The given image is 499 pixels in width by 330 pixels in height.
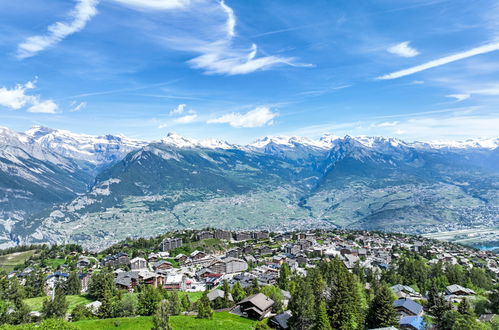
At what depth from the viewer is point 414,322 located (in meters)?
53.5

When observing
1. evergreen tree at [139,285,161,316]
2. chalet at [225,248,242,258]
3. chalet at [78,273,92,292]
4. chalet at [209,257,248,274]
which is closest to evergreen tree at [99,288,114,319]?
evergreen tree at [139,285,161,316]

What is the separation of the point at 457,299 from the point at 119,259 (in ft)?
365

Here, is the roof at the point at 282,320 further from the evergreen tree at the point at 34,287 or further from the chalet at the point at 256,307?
the evergreen tree at the point at 34,287

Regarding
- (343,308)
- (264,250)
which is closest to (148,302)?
(343,308)

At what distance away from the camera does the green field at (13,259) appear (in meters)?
143

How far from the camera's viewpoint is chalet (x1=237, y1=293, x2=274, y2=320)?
60.5 m

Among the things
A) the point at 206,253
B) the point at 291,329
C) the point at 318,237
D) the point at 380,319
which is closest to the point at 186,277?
the point at 206,253

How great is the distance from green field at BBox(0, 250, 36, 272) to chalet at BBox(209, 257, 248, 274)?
3397 inches

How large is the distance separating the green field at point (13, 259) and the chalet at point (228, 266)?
86.3 metres

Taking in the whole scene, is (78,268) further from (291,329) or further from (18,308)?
(291,329)

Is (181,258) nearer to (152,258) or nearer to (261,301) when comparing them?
(152,258)

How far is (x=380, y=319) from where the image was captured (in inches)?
1943

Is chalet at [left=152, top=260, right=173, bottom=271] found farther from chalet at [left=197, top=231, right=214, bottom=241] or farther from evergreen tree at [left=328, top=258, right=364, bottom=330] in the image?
evergreen tree at [left=328, top=258, right=364, bottom=330]

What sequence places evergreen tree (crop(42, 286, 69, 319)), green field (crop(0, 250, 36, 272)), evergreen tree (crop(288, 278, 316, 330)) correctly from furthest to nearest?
1. green field (crop(0, 250, 36, 272))
2. evergreen tree (crop(42, 286, 69, 319))
3. evergreen tree (crop(288, 278, 316, 330))
